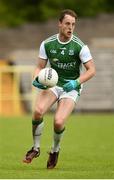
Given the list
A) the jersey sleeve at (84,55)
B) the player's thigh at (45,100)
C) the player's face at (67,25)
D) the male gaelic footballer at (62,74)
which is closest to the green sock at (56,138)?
the male gaelic footballer at (62,74)

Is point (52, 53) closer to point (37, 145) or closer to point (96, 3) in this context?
point (37, 145)

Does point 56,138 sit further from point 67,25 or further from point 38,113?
point 67,25

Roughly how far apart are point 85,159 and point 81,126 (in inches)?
416

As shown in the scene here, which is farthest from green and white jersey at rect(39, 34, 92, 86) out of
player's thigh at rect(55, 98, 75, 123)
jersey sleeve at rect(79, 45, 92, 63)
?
player's thigh at rect(55, 98, 75, 123)

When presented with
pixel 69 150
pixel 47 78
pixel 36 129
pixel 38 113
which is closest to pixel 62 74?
pixel 47 78

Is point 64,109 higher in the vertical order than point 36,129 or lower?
higher

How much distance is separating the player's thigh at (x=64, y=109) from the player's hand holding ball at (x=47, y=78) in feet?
1.22

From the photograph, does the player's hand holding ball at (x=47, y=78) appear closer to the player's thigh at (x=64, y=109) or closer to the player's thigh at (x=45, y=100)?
the player's thigh at (x=45, y=100)

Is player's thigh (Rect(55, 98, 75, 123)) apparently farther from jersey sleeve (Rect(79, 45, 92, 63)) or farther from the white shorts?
jersey sleeve (Rect(79, 45, 92, 63))

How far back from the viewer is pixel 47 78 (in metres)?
13.9

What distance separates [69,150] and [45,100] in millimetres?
4347

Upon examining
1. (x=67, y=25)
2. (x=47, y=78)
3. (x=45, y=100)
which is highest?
(x=67, y=25)

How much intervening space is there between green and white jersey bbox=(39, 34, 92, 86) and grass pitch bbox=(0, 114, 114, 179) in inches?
58.4

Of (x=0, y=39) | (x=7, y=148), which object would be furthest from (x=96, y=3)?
(x=7, y=148)
